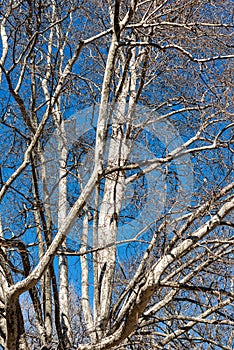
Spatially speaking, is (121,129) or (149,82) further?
(149,82)

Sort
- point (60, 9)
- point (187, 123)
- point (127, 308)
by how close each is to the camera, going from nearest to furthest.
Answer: point (127, 308)
point (60, 9)
point (187, 123)

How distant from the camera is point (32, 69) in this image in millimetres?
5227

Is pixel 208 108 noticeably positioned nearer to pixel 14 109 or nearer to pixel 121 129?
pixel 121 129

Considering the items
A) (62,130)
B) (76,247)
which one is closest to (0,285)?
(76,247)

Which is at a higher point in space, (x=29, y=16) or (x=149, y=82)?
(x=149, y=82)

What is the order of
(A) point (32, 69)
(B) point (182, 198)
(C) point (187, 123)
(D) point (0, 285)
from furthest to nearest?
(C) point (187, 123), (A) point (32, 69), (B) point (182, 198), (D) point (0, 285)

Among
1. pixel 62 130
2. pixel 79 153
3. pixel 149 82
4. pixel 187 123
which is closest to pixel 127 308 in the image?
pixel 79 153

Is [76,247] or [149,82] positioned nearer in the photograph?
[76,247]

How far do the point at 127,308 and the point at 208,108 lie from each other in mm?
2918

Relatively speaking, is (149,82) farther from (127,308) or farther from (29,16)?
(127,308)

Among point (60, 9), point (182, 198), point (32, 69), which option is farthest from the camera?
point (60, 9)

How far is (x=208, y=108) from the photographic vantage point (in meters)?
5.74

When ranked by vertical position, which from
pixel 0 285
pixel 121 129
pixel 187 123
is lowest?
pixel 0 285

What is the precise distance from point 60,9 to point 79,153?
1.87 meters
